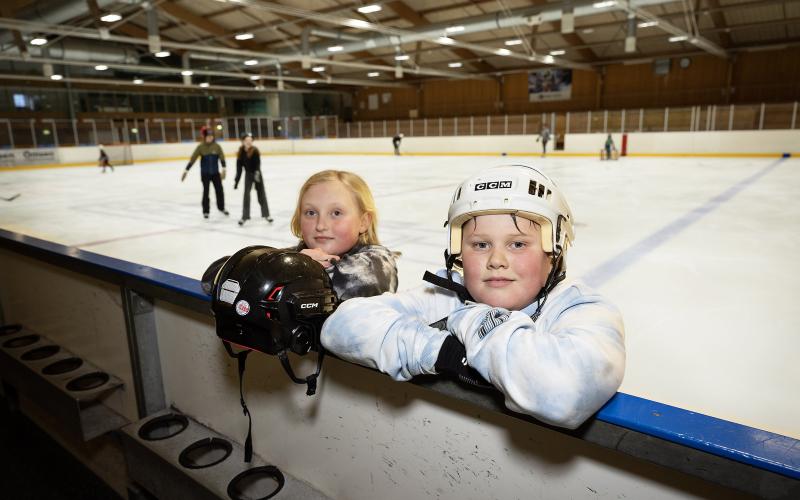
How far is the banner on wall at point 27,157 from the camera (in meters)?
21.2

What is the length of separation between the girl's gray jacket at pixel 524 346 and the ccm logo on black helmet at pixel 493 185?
270mm

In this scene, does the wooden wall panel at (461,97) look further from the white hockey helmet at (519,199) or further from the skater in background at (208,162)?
the white hockey helmet at (519,199)

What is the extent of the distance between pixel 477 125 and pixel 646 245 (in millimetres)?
24043

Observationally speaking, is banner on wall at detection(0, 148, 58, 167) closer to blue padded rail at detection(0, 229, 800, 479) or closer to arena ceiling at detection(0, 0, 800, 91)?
arena ceiling at detection(0, 0, 800, 91)

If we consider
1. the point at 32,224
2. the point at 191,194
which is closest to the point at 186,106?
the point at 191,194

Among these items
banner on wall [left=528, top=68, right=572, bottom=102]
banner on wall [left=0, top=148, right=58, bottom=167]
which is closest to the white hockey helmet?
banner on wall [left=0, top=148, right=58, bottom=167]

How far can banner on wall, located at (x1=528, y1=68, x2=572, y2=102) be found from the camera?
31750mm

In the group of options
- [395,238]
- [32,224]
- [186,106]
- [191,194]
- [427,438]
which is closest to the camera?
[427,438]

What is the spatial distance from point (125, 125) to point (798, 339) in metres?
27.2

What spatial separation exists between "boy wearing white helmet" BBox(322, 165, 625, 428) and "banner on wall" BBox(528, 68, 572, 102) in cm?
3316

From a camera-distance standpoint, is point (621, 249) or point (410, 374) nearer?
point (410, 374)

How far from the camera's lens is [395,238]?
6.36m

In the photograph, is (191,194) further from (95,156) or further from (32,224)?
(95,156)

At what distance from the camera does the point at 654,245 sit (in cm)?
583
